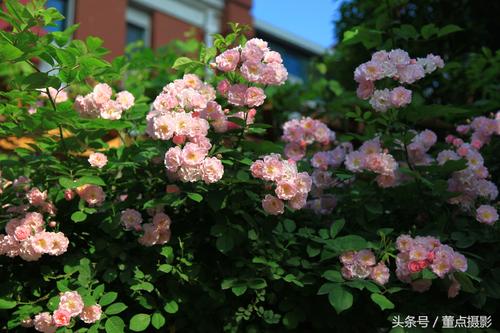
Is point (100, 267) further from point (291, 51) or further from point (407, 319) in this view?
point (291, 51)

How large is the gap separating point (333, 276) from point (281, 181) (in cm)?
34

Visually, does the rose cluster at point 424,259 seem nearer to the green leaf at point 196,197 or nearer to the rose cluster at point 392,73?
the rose cluster at point 392,73

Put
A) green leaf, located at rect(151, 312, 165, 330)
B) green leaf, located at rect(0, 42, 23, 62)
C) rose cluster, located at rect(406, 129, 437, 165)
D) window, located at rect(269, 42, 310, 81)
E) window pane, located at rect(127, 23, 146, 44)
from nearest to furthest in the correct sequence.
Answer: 1. green leaf, located at rect(0, 42, 23, 62)
2. green leaf, located at rect(151, 312, 165, 330)
3. rose cluster, located at rect(406, 129, 437, 165)
4. window pane, located at rect(127, 23, 146, 44)
5. window, located at rect(269, 42, 310, 81)

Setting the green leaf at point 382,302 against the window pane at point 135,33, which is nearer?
the green leaf at point 382,302

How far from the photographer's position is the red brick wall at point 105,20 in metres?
8.56

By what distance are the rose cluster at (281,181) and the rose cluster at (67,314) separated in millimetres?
628

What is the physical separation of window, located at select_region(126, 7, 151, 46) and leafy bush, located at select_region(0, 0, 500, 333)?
790 centimetres

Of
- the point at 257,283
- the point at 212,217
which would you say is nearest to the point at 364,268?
the point at 257,283

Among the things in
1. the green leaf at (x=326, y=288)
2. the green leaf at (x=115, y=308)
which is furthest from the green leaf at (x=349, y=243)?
the green leaf at (x=115, y=308)

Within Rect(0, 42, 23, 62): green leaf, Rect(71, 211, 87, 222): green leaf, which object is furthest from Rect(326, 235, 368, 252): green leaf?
Rect(0, 42, 23, 62): green leaf

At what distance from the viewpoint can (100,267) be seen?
1867 mm

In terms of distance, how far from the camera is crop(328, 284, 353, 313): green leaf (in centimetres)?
164

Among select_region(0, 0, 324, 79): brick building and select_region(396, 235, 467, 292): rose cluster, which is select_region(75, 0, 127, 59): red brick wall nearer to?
select_region(0, 0, 324, 79): brick building

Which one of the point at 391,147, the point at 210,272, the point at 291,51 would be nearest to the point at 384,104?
the point at 391,147
